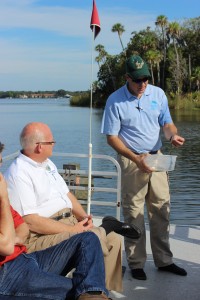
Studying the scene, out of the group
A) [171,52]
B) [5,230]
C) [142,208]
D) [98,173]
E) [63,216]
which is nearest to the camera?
[5,230]

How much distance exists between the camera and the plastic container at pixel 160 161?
4.34m

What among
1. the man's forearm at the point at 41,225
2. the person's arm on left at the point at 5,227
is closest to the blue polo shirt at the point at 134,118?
the man's forearm at the point at 41,225

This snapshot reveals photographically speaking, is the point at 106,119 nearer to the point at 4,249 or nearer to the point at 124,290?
the point at 124,290

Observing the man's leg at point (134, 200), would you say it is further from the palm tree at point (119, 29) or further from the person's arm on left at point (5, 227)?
the palm tree at point (119, 29)

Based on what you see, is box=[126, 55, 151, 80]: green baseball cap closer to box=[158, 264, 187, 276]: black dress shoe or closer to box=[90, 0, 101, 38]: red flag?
box=[90, 0, 101, 38]: red flag

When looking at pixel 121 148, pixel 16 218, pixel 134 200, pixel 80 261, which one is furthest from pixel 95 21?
pixel 80 261

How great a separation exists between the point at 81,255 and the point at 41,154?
3.05ft

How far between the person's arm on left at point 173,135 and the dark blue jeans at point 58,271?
1676mm

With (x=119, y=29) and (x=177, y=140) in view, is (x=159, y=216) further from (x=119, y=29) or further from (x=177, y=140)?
(x=119, y=29)

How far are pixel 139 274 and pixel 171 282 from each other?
0.28 m

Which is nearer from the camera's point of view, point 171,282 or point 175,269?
point 171,282

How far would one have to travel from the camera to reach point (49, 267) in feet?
Result: 9.77

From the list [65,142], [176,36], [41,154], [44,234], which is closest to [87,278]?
[44,234]

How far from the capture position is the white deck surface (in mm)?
4051
